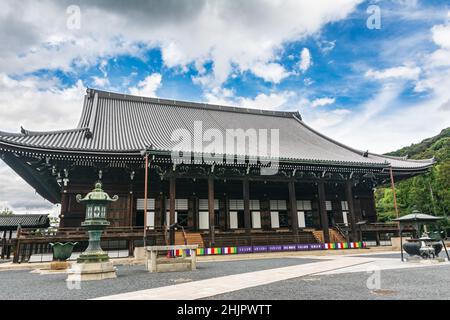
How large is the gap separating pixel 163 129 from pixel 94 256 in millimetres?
12183

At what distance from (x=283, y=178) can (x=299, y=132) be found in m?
8.55

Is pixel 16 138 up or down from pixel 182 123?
down

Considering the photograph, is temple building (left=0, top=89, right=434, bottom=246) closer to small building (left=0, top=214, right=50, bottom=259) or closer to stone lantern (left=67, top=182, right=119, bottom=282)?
stone lantern (left=67, top=182, right=119, bottom=282)

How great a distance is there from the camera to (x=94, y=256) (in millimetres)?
8258

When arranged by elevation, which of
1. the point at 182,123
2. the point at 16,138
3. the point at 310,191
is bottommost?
the point at 310,191

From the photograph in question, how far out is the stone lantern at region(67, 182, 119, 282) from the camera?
7.82 m

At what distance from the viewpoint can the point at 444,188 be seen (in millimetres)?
25875

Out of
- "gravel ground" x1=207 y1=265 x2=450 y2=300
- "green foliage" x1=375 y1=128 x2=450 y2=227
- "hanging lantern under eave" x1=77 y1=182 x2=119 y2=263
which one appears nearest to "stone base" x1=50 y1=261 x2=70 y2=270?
"hanging lantern under eave" x1=77 y1=182 x2=119 y2=263

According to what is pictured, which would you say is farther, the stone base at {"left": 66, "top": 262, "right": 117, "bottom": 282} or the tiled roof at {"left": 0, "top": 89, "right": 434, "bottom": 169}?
the tiled roof at {"left": 0, "top": 89, "right": 434, "bottom": 169}

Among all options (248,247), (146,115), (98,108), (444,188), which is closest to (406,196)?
(444,188)

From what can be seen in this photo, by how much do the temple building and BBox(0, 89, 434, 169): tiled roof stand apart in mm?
76

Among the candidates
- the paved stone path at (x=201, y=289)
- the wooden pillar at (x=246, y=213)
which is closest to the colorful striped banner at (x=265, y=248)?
the wooden pillar at (x=246, y=213)

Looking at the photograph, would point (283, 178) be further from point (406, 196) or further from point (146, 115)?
point (406, 196)
